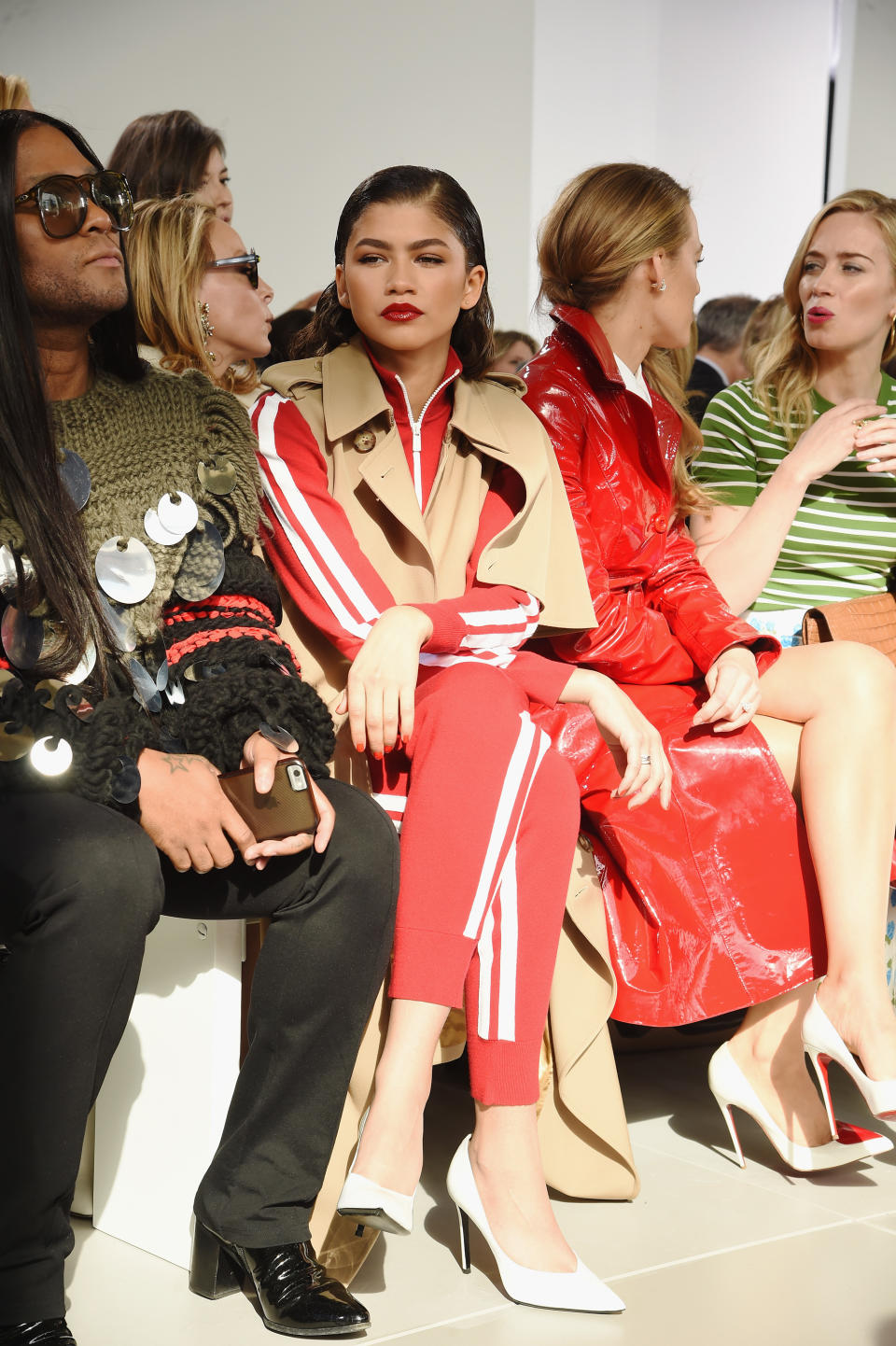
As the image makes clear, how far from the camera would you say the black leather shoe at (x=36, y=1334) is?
117 cm

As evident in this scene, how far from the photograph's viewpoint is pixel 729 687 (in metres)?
1.87

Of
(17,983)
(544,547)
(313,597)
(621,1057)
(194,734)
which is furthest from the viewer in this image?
(621,1057)

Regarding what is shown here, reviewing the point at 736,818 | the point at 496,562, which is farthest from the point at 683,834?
the point at 496,562

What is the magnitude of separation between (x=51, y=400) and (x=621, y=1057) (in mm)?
1493

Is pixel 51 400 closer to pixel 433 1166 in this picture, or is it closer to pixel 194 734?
pixel 194 734

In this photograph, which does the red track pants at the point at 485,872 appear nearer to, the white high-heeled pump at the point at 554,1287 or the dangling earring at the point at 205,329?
the white high-heeled pump at the point at 554,1287

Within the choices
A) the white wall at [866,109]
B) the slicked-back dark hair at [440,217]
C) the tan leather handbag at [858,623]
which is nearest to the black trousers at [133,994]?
the slicked-back dark hair at [440,217]

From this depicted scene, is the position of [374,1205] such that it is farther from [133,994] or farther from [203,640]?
[203,640]

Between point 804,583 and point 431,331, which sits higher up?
point 431,331

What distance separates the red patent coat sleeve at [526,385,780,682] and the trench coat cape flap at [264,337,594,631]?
3.9 inches

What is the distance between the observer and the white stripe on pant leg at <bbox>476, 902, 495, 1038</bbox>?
151cm

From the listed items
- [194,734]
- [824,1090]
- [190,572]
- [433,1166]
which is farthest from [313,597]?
[824,1090]

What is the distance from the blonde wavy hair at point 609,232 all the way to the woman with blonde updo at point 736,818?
0.40ft

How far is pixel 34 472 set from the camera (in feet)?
4.62
